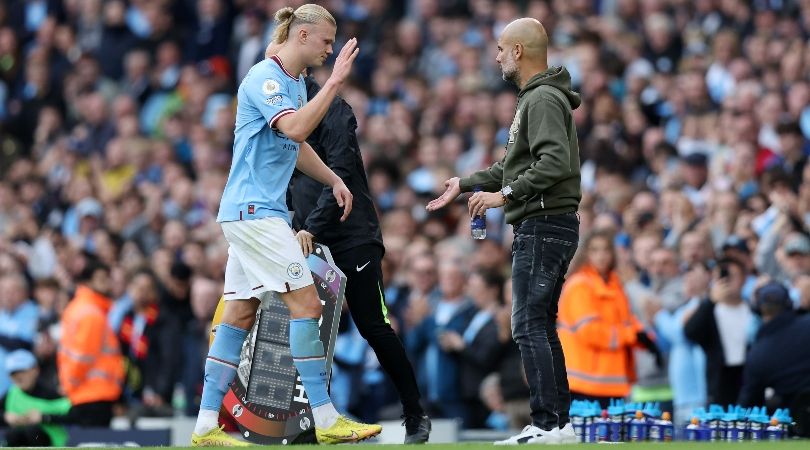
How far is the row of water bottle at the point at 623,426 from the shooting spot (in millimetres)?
9852

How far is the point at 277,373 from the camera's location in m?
10.0

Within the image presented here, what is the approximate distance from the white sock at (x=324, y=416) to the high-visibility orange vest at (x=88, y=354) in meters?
5.87

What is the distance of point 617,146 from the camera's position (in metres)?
16.5

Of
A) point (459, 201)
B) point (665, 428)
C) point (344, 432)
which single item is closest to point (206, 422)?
point (344, 432)

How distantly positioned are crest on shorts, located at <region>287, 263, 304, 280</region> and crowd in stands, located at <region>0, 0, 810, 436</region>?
354cm

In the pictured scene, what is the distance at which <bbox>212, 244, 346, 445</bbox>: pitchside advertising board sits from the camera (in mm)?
9789

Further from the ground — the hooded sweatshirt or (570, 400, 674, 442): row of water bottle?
the hooded sweatshirt

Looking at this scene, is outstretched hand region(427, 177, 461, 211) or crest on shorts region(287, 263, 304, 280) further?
outstretched hand region(427, 177, 461, 211)

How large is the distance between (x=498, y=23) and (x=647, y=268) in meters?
6.46

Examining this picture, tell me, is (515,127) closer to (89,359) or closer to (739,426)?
(739,426)

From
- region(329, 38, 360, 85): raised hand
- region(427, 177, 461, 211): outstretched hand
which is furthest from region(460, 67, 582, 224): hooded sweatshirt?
region(329, 38, 360, 85): raised hand

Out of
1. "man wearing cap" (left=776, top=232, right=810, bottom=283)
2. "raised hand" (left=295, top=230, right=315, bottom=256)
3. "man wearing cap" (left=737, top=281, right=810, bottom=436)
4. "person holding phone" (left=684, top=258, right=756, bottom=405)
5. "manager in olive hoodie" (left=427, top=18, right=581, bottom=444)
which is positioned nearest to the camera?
"manager in olive hoodie" (left=427, top=18, right=581, bottom=444)

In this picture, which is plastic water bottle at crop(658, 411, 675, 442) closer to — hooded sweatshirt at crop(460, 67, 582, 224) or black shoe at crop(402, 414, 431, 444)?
black shoe at crop(402, 414, 431, 444)

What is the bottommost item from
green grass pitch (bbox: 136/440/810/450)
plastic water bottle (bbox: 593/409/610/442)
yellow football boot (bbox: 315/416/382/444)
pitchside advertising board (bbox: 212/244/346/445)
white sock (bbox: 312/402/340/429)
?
green grass pitch (bbox: 136/440/810/450)
